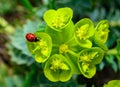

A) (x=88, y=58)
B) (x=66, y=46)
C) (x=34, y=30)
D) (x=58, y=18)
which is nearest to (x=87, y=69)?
(x=88, y=58)

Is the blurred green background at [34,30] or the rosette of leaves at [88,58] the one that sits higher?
the rosette of leaves at [88,58]

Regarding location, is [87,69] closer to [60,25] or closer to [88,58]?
[88,58]

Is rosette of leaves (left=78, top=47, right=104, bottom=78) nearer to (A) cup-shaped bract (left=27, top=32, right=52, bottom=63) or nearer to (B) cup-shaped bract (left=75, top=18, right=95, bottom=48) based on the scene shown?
(B) cup-shaped bract (left=75, top=18, right=95, bottom=48)

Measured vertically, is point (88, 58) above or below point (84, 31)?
below

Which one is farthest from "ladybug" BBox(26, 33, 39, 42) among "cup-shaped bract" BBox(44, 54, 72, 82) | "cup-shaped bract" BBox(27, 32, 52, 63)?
"cup-shaped bract" BBox(44, 54, 72, 82)

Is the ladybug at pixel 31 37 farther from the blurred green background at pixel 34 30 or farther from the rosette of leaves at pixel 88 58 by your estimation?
the rosette of leaves at pixel 88 58

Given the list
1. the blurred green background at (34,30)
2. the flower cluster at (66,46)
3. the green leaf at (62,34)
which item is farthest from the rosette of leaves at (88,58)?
the blurred green background at (34,30)

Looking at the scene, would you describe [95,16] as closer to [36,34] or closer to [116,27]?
[116,27]

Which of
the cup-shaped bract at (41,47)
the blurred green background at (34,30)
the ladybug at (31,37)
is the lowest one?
the blurred green background at (34,30)
